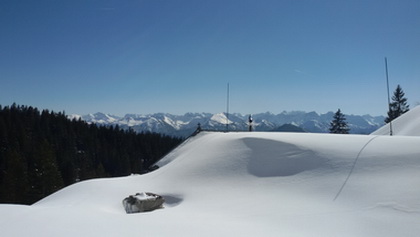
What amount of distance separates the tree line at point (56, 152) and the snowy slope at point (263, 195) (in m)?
24.3

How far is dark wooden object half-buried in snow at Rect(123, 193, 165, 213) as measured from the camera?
12.2 metres

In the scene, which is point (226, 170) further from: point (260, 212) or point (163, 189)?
point (260, 212)

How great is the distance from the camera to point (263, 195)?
39.4 ft

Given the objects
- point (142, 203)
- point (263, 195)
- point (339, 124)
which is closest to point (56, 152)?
point (142, 203)

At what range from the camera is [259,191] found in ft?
41.2

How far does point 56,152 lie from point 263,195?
200 feet

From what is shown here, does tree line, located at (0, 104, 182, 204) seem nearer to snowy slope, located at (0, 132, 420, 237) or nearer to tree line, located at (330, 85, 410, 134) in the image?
snowy slope, located at (0, 132, 420, 237)

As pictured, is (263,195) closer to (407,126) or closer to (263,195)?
(263,195)

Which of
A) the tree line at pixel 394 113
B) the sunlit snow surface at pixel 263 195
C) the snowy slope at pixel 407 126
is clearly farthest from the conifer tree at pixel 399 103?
the sunlit snow surface at pixel 263 195

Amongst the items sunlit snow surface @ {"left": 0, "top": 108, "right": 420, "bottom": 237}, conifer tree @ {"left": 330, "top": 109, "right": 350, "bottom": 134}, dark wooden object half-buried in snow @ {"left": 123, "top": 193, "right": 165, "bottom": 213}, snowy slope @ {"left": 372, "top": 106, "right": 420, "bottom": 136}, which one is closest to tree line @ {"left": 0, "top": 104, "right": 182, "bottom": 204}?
sunlit snow surface @ {"left": 0, "top": 108, "right": 420, "bottom": 237}

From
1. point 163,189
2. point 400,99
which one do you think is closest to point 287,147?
point 163,189

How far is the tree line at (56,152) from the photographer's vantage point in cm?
3466

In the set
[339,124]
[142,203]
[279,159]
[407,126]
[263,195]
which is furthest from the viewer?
[339,124]

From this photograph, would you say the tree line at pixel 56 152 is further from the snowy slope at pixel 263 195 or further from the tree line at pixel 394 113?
the tree line at pixel 394 113
